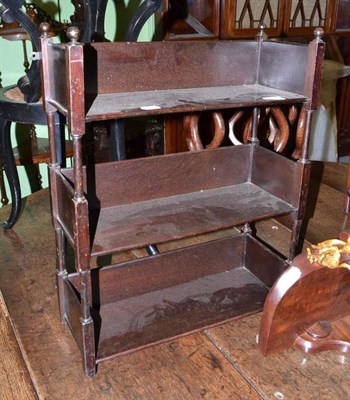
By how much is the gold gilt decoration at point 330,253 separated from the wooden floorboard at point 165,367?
27 cm

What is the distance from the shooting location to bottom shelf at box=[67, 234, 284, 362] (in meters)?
1.42

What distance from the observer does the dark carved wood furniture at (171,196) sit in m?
1.27

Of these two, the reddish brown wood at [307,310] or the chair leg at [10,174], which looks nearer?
the reddish brown wood at [307,310]

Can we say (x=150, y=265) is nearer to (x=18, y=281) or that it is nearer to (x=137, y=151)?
(x=18, y=281)

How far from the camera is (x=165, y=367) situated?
129 centimetres

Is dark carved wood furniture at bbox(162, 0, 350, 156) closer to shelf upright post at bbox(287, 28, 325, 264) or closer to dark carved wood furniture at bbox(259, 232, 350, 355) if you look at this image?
shelf upright post at bbox(287, 28, 325, 264)

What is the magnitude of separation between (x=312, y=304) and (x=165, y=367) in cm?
41

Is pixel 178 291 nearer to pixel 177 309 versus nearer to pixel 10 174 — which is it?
pixel 177 309

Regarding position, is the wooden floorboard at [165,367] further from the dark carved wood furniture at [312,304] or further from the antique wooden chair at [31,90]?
the antique wooden chair at [31,90]

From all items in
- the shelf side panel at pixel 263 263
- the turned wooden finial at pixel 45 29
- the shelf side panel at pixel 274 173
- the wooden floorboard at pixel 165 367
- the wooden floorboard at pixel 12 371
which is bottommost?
the wooden floorboard at pixel 165 367

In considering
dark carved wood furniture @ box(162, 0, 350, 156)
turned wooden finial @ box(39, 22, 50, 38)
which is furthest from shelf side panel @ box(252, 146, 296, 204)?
dark carved wood furniture @ box(162, 0, 350, 156)

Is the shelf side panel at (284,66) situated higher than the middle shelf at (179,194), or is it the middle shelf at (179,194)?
the shelf side panel at (284,66)

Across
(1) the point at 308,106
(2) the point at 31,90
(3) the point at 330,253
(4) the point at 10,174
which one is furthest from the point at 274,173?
(4) the point at 10,174

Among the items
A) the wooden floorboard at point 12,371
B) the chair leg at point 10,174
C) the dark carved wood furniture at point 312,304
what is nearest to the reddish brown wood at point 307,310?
the dark carved wood furniture at point 312,304
